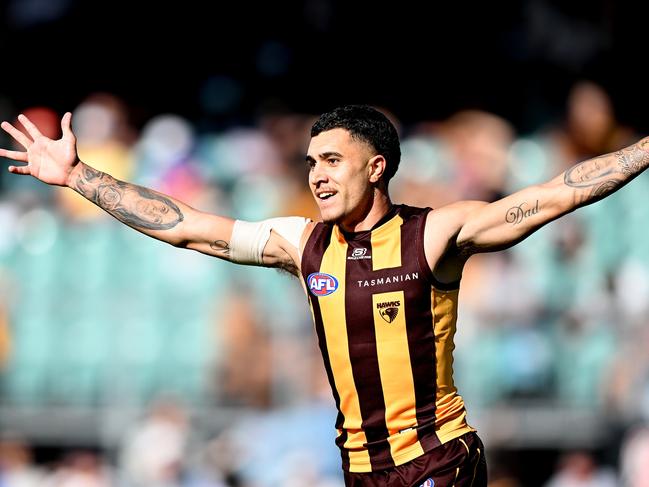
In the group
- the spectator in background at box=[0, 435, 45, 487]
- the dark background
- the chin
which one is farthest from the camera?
the dark background

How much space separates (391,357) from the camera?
6.09 meters

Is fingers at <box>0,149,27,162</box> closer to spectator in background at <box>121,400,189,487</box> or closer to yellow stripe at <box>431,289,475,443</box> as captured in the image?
yellow stripe at <box>431,289,475,443</box>

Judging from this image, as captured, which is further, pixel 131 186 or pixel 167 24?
pixel 167 24

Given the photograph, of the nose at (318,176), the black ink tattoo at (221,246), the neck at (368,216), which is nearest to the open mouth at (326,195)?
the nose at (318,176)

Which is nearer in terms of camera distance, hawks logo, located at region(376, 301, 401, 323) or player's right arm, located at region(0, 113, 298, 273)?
Answer: hawks logo, located at region(376, 301, 401, 323)

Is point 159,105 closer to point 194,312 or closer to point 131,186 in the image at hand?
point 194,312

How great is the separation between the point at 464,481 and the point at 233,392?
618 centimetres

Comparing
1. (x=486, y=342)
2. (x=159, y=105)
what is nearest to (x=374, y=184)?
(x=486, y=342)

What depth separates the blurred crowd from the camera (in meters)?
11.7

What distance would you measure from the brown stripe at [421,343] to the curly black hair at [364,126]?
449 mm

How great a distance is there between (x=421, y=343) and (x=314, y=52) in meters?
10.5

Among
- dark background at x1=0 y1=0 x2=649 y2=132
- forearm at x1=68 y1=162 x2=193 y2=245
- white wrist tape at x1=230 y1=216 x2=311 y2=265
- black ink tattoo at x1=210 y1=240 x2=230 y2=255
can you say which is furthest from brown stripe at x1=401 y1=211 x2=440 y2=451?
dark background at x1=0 y1=0 x2=649 y2=132

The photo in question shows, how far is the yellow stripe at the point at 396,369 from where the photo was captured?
6070 mm

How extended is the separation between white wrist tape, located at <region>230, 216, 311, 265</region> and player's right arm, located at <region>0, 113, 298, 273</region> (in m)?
0.02
